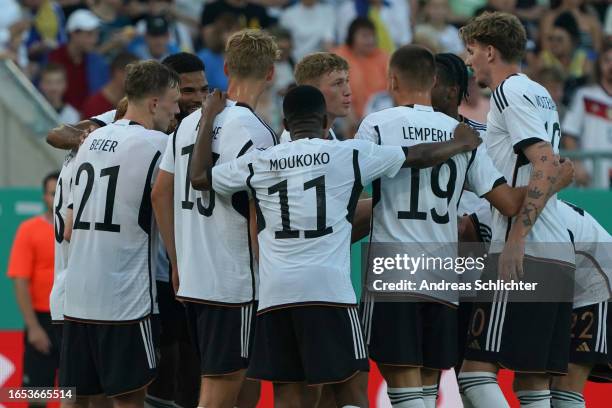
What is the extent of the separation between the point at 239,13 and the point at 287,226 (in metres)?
8.89

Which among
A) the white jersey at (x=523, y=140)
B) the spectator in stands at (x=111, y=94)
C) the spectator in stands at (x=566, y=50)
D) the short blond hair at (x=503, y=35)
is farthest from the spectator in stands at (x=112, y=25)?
the white jersey at (x=523, y=140)

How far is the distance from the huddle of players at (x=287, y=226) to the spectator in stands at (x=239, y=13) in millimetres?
7695

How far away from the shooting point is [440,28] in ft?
54.4

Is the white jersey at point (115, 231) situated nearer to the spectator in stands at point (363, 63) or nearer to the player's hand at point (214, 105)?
the player's hand at point (214, 105)

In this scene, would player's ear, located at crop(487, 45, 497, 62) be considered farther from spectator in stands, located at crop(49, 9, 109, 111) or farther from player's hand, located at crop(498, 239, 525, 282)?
spectator in stands, located at crop(49, 9, 109, 111)

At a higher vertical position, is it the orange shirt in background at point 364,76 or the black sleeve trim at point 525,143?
the orange shirt in background at point 364,76

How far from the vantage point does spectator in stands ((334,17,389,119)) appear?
15414 millimetres

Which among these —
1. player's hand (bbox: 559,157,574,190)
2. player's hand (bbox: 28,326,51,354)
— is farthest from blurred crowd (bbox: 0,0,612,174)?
player's hand (bbox: 559,157,574,190)

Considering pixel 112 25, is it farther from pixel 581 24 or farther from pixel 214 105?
pixel 214 105

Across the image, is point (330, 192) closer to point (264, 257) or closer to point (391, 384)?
point (264, 257)

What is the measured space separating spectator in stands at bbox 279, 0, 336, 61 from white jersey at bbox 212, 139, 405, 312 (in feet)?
28.4

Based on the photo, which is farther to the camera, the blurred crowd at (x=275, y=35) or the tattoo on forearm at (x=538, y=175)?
the blurred crowd at (x=275, y=35)

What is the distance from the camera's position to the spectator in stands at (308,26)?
16.2 metres

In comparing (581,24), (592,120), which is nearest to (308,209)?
(592,120)
